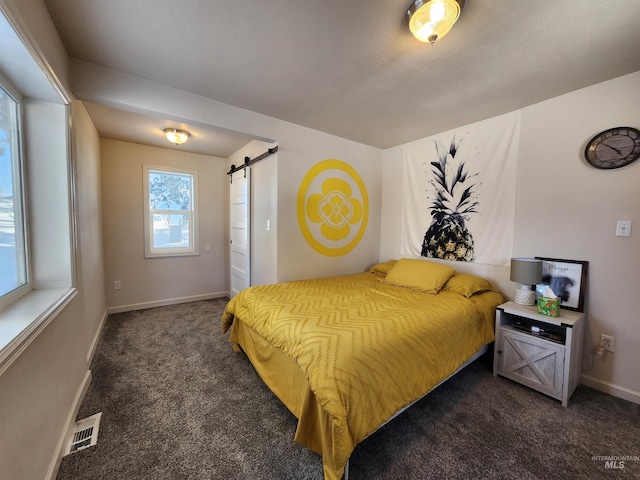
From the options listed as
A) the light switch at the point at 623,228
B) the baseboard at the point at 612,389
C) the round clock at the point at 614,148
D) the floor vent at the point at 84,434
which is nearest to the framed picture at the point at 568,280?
the light switch at the point at 623,228

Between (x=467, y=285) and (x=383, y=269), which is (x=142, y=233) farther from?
(x=467, y=285)

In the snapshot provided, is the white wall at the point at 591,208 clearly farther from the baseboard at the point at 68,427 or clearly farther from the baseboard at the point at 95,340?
the baseboard at the point at 95,340

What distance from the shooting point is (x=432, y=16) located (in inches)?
48.9

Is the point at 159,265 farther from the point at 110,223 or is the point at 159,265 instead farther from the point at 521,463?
the point at 521,463

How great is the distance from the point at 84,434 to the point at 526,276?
3.34 m

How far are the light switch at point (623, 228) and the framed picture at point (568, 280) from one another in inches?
11.7

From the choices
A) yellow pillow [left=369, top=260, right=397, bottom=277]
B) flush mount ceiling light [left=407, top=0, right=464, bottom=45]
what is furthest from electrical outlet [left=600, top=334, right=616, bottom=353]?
flush mount ceiling light [left=407, top=0, right=464, bottom=45]

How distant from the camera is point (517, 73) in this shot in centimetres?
180

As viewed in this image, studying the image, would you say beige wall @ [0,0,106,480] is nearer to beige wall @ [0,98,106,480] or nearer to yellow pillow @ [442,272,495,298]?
beige wall @ [0,98,106,480]

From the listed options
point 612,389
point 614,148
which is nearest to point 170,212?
point 614,148

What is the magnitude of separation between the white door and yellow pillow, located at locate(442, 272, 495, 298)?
2.46 m

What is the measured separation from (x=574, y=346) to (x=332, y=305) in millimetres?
1822

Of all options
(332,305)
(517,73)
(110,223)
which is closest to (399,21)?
(517,73)

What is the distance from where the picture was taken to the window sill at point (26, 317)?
3.00ft
